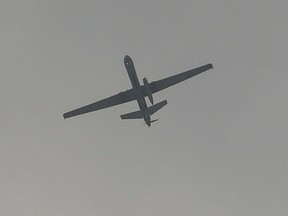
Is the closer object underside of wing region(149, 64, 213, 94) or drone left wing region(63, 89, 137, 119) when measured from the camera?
drone left wing region(63, 89, 137, 119)

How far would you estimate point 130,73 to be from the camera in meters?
99.4

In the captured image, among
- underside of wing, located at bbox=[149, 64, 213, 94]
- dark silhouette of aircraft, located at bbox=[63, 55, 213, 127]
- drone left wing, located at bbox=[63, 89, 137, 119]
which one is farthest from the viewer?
underside of wing, located at bbox=[149, 64, 213, 94]

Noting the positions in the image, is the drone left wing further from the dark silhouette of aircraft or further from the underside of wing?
the underside of wing

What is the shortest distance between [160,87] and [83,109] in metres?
18.6

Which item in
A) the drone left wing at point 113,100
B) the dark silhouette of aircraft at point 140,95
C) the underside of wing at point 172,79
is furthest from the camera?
the underside of wing at point 172,79

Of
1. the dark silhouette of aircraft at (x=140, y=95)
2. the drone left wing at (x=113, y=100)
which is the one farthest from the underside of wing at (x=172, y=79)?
the drone left wing at (x=113, y=100)

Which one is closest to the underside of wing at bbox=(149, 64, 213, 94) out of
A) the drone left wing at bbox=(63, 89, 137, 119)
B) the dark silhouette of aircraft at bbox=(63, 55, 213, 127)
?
the dark silhouette of aircraft at bbox=(63, 55, 213, 127)

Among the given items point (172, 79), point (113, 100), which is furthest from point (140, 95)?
point (172, 79)

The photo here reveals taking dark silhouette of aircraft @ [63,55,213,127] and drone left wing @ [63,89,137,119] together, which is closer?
dark silhouette of aircraft @ [63,55,213,127]

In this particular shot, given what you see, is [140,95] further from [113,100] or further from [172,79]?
[172,79]

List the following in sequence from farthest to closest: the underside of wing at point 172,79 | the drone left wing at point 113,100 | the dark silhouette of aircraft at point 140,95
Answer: the underside of wing at point 172,79 < the drone left wing at point 113,100 < the dark silhouette of aircraft at point 140,95

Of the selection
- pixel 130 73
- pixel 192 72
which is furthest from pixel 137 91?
pixel 192 72

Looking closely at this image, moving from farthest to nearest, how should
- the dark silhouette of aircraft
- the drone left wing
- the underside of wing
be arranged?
the underside of wing, the drone left wing, the dark silhouette of aircraft

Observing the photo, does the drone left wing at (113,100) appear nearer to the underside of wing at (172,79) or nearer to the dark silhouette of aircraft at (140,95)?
the dark silhouette of aircraft at (140,95)
